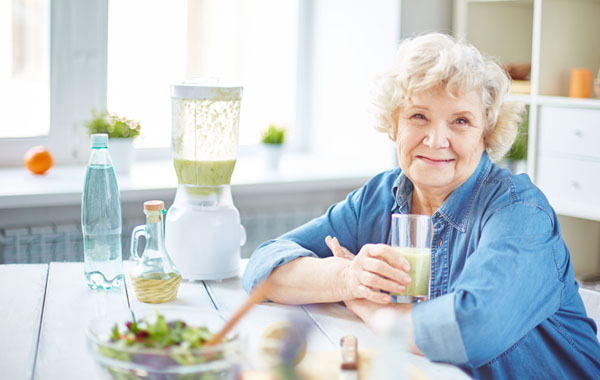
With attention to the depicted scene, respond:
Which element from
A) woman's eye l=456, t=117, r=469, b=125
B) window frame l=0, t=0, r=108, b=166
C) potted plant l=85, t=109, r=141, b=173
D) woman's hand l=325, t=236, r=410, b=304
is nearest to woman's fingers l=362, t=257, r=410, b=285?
woman's hand l=325, t=236, r=410, b=304

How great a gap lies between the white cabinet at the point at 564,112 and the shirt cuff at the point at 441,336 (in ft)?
4.75

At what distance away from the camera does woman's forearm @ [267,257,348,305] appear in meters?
1.39

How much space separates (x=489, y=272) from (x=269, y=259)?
46 centimetres

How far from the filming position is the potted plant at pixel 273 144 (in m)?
2.90

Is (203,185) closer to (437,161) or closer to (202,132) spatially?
(202,132)

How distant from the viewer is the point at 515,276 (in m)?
1.24

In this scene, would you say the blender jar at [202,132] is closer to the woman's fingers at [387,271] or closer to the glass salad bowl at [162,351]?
the woman's fingers at [387,271]

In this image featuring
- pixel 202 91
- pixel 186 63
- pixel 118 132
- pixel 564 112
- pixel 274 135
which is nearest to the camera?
pixel 202 91

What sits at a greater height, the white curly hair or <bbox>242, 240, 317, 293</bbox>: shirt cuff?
the white curly hair

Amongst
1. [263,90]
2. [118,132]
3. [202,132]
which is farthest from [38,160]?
[202,132]

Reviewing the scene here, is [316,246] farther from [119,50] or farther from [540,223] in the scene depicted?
[119,50]

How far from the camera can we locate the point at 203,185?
1.61 metres

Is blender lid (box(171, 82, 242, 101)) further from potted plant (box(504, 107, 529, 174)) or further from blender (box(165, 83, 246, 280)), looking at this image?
potted plant (box(504, 107, 529, 174))

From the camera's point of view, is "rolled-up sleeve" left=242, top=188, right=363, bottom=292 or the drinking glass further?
"rolled-up sleeve" left=242, top=188, right=363, bottom=292
